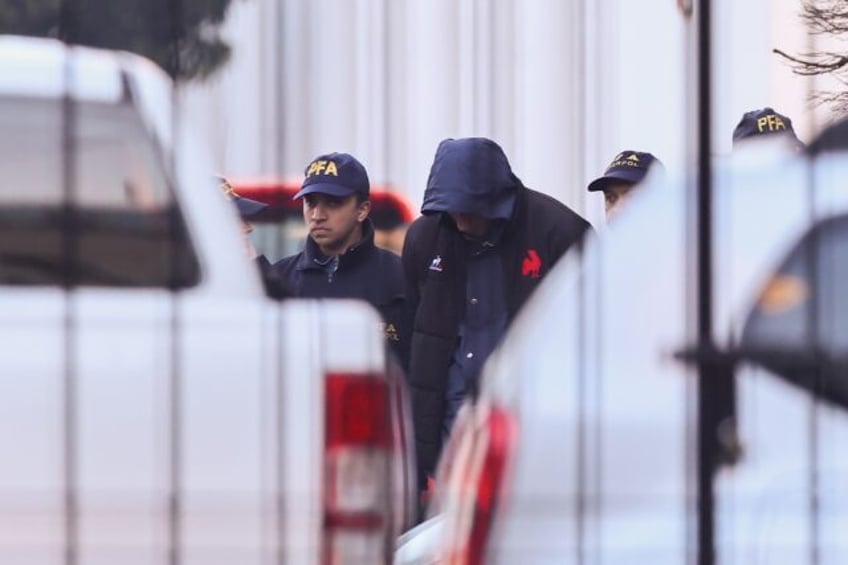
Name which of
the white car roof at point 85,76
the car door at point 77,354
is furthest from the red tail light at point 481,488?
the white car roof at point 85,76

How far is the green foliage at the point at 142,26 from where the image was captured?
10.7 ft

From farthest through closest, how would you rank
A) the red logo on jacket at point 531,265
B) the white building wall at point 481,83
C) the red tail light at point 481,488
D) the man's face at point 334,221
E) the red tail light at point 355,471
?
the man's face at point 334,221, the red logo on jacket at point 531,265, the white building wall at point 481,83, the red tail light at point 355,471, the red tail light at point 481,488

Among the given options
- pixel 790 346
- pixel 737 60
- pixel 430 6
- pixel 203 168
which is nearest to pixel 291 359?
pixel 203 168

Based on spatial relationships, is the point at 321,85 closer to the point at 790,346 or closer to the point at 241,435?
the point at 241,435

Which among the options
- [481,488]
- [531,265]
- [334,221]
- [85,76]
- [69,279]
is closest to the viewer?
[481,488]

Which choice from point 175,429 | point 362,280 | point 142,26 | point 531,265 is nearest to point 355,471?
point 175,429

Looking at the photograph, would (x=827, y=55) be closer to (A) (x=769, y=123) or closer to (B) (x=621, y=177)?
(A) (x=769, y=123)

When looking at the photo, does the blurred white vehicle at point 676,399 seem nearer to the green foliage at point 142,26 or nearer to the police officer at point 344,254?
the green foliage at point 142,26

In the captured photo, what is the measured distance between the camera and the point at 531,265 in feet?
17.8

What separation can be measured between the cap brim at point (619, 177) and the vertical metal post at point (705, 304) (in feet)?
10.6

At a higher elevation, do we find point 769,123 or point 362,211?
point 769,123

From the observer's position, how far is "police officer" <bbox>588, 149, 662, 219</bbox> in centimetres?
595

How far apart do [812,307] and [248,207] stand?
3186 mm

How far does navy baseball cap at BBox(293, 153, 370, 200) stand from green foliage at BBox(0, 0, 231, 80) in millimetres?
2212
